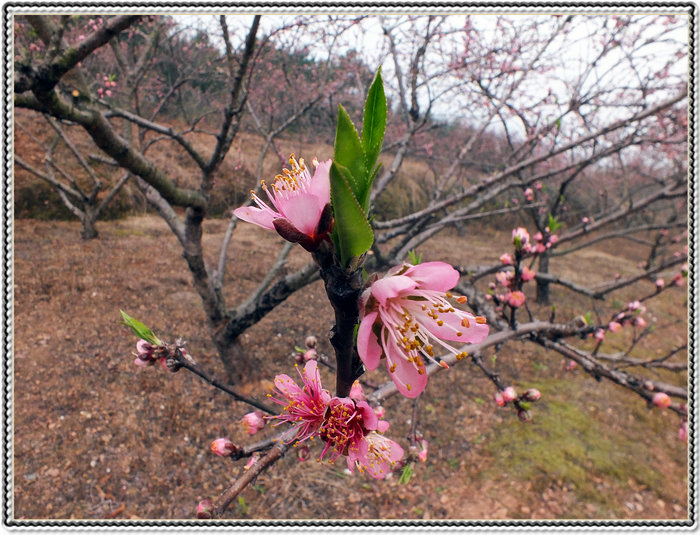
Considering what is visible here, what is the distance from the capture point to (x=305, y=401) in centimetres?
82

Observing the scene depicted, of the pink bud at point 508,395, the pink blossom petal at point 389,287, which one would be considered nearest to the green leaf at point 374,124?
the pink blossom petal at point 389,287

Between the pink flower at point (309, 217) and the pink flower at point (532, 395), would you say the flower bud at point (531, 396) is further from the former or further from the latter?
the pink flower at point (309, 217)

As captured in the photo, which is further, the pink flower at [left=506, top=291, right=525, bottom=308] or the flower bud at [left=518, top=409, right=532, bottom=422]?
the pink flower at [left=506, top=291, right=525, bottom=308]

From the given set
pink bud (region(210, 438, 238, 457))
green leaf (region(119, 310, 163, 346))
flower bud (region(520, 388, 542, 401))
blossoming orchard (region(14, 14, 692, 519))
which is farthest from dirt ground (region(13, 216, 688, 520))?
green leaf (region(119, 310, 163, 346))

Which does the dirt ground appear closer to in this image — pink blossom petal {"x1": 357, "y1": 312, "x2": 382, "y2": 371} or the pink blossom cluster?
the pink blossom cluster

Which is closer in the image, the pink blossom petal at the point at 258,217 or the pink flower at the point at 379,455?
the pink blossom petal at the point at 258,217

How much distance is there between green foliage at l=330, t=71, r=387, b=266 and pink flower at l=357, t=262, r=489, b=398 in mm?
84

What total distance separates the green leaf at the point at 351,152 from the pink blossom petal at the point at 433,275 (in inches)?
6.8

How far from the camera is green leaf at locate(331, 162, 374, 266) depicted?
0.40 metres

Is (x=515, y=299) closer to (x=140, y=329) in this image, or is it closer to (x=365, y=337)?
(x=365, y=337)

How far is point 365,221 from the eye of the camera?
421mm

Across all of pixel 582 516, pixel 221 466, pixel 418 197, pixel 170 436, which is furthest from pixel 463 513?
pixel 418 197

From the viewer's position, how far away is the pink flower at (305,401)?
803 mm

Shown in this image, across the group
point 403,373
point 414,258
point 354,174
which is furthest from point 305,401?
point 414,258
